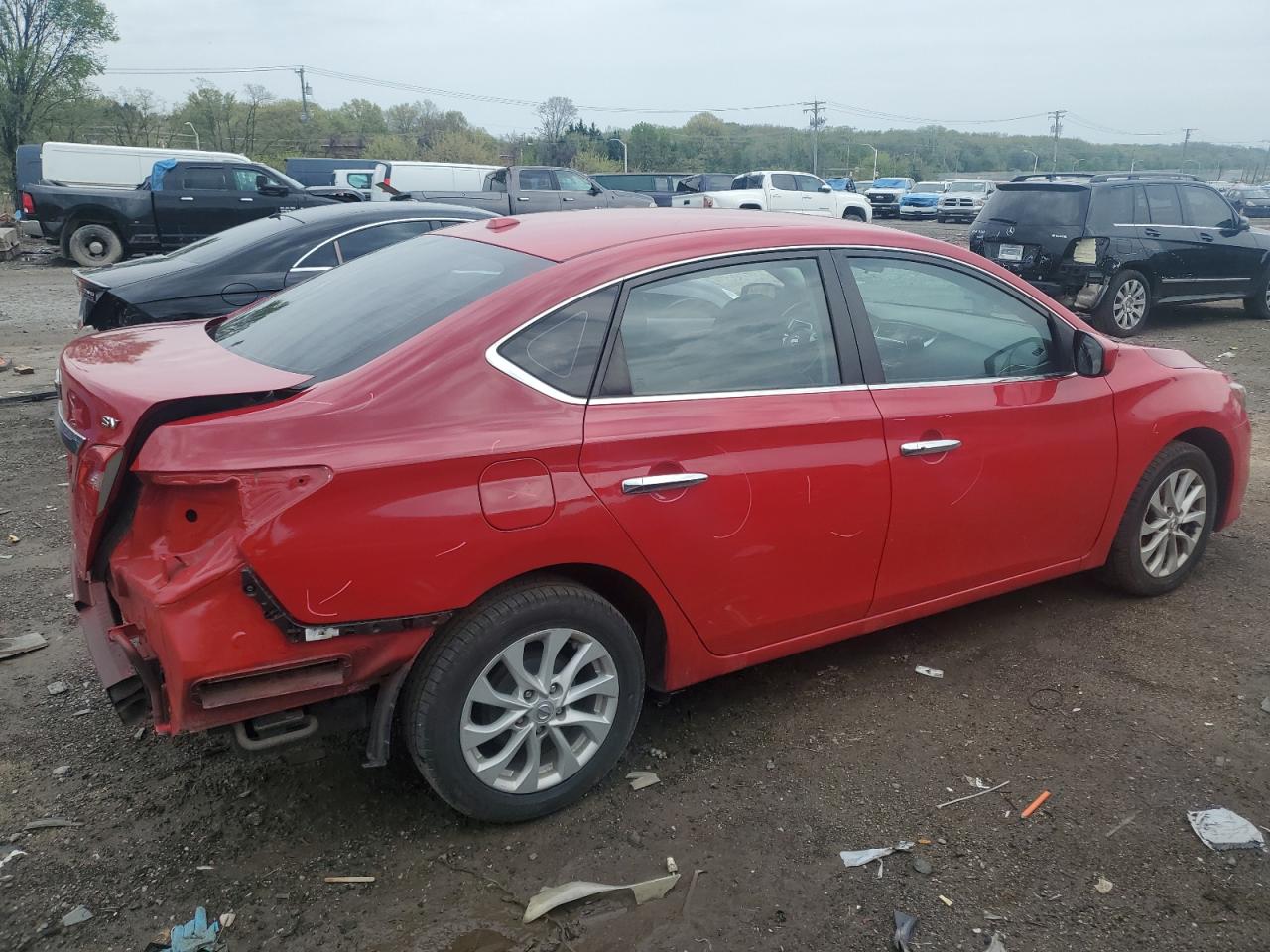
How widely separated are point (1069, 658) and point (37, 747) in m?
3.77

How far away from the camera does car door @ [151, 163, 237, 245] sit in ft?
58.9

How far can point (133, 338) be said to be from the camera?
11.4 feet

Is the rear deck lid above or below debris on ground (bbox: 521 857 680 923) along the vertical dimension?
above

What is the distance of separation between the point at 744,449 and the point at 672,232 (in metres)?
0.77

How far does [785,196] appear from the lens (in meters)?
28.2

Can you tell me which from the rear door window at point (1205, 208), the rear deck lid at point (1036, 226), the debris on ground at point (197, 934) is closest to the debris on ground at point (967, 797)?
the debris on ground at point (197, 934)

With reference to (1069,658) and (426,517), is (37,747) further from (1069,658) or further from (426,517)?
(1069,658)

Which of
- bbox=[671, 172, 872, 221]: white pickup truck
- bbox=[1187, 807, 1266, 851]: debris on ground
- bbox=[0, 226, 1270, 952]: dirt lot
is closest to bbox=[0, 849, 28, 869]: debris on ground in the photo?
bbox=[0, 226, 1270, 952]: dirt lot

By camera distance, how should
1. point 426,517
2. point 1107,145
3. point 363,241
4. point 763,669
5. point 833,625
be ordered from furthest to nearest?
point 1107,145
point 363,241
point 763,669
point 833,625
point 426,517

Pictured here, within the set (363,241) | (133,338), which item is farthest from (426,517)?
(363,241)

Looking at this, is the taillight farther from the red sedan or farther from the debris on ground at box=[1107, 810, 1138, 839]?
the debris on ground at box=[1107, 810, 1138, 839]

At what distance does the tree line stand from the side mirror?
34.1 metres

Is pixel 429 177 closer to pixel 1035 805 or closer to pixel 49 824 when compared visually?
pixel 49 824

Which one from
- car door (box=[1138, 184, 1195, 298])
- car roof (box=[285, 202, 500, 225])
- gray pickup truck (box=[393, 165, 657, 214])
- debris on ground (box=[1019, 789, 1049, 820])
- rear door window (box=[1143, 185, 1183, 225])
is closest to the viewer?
debris on ground (box=[1019, 789, 1049, 820])
